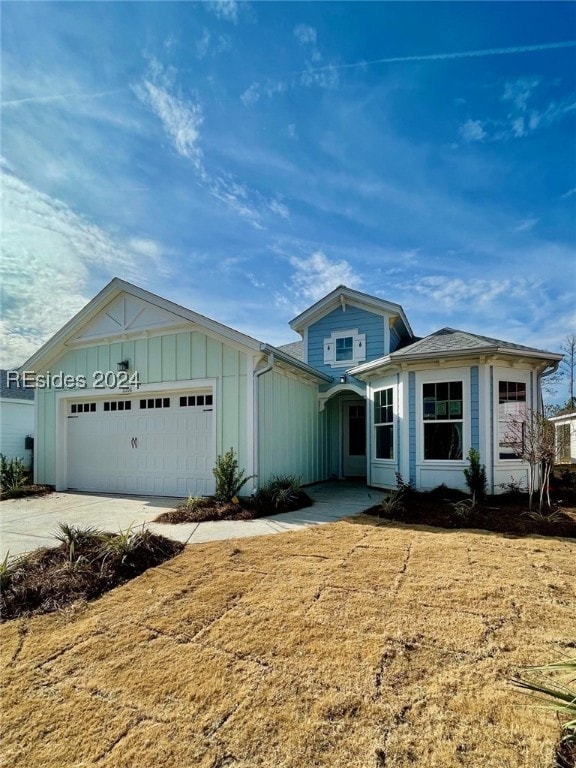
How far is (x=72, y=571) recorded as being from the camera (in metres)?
3.82

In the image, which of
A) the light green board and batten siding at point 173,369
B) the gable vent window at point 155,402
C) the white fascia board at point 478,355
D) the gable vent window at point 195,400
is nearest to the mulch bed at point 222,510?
the light green board and batten siding at point 173,369

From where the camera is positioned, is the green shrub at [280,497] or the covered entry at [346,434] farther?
the covered entry at [346,434]

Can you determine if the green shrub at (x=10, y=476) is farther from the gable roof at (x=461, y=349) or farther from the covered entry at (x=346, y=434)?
the gable roof at (x=461, y=349)

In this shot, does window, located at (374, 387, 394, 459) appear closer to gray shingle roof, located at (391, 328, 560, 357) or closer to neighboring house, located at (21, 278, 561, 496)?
neighboring house, located at (21, 278, 561, 496)

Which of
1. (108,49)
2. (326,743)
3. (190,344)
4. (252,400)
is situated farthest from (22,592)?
(108,49)

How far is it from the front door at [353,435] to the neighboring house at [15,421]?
39.8ft

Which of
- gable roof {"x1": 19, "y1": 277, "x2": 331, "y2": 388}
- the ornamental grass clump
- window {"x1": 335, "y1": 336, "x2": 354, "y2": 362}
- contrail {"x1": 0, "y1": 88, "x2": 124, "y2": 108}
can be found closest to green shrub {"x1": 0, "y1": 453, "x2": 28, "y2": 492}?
gable roof {"x1": 19, "y1": 277, "x2": 331, "y2": 388}

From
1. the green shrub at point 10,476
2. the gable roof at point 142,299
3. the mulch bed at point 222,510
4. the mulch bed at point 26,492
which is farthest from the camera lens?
the green shrub at point 10,476

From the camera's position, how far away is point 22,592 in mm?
3469

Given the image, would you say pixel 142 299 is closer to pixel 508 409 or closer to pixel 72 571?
pixel 72 571

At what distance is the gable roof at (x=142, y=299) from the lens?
7961 mm

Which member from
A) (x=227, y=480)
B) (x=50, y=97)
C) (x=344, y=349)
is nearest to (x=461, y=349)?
(x=344, y=349)

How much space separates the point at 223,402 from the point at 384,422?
13.6ft

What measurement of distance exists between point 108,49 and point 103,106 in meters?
0.84
